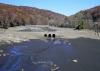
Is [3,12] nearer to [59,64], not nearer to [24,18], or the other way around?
[24,18]

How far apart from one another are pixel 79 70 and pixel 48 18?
10532cm

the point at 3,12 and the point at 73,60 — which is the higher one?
the point at 3,12

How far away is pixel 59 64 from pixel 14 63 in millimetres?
5176

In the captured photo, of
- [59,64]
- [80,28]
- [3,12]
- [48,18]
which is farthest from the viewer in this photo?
[48,18]

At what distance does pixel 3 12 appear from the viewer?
98.6 m

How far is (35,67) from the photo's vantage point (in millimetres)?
24719

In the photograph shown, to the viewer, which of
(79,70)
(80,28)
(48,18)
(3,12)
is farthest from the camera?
(48,18)

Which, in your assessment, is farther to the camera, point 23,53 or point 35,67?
point 23,53

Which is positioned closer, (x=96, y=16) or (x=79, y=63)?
(x=79, y=63)

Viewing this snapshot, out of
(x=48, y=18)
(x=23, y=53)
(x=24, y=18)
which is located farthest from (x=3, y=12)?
(x=23, y=53)

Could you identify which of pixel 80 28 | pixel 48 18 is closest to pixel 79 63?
pixel 80 28

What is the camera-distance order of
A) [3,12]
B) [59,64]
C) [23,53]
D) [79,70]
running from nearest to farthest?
[79,70]
[59,64]
[23,53]
[3,12]

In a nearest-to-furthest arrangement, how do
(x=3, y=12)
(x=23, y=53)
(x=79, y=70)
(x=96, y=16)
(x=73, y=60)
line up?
Result: (x=79, y=70)
(x=73, y=60)
(x=23, y=53)
(x=3, y=12)
(x=96, y=16)

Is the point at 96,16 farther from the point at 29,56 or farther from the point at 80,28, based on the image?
the point at 29,56
